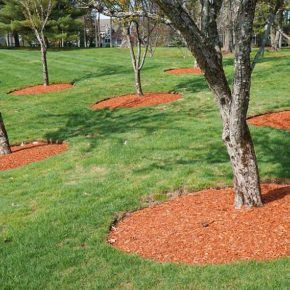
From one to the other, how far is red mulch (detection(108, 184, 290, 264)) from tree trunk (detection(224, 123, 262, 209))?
0.15m

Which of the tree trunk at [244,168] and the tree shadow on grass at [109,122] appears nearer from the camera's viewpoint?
the tree trunk at [244,168]

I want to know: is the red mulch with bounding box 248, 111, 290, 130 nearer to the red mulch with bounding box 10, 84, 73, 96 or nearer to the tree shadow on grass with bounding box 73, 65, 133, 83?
the red mulch with bounding box 10, 84, 73, 96

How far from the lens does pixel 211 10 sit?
627 centimetres

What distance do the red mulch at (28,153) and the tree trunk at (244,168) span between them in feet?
18.8

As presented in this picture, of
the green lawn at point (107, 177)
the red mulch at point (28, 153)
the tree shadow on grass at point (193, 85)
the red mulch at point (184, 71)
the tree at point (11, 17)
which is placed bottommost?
the red mulch at point (28, 153)

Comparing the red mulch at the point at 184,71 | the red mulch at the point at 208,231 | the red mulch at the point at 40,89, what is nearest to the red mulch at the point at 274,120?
the red mulch at the point at 208,231

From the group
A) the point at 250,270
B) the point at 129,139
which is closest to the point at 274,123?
the point at 129,139

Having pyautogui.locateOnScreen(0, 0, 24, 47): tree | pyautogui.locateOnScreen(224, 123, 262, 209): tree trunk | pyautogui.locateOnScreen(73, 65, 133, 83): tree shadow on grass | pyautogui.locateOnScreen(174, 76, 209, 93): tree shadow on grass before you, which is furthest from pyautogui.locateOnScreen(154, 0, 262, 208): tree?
pyautogui.locateOnScreen(0, 0, 24, 47): tree

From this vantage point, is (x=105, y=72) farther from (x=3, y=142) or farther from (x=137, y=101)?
(x=3, y=142)

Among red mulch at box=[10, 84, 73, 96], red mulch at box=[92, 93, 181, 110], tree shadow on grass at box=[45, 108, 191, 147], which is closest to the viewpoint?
tree shadow on grass at box=[45, 108, 191, 147]

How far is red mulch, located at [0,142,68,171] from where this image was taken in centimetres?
1075

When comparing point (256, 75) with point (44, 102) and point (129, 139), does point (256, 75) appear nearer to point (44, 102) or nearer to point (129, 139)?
point (44, 102)

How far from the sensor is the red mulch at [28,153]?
10.8 metres

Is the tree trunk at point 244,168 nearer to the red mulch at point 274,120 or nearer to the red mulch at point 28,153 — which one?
the red mulch at point 274,120
